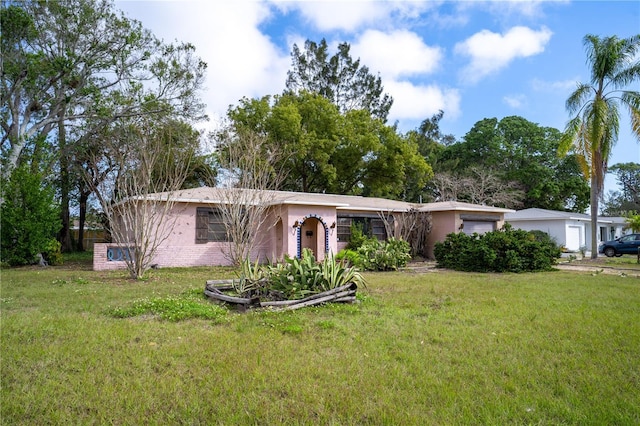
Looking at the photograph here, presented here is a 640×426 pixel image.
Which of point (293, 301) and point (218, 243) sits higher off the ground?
point (218, 243)

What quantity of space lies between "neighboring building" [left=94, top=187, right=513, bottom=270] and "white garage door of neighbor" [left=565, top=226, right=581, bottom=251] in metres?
8.73

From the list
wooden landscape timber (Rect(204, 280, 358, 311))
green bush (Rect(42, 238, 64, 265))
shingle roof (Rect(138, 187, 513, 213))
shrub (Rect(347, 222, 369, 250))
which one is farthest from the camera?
shrub (Rect(347, 222, 369, 250))

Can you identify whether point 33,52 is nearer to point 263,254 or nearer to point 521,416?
point 263,254

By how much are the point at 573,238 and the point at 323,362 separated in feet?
92.5

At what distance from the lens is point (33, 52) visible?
17219 mm

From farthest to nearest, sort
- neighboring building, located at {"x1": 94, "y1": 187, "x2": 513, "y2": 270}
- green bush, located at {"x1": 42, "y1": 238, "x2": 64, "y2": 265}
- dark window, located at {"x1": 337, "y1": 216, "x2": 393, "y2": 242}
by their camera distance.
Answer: dark window, located at {"x1": 337, "y1": 216, "x2": 393, "y2": 242} → neighboring building, located at {"x1": 94, "y1": 187, "x2": 513, "y2": 270} → green bush, located at {"x1": 42, "y1": 238, "x2": 64, "y2": 265}

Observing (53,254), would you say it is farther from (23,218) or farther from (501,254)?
(501,254)

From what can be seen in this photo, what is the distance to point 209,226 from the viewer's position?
16.6 meters

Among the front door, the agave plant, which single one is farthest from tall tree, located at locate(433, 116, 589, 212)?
the agave plant

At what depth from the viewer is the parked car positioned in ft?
76.0

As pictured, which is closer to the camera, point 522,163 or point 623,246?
point 623,246

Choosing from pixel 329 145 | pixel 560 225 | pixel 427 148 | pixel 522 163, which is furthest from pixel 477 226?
pixel 522 163

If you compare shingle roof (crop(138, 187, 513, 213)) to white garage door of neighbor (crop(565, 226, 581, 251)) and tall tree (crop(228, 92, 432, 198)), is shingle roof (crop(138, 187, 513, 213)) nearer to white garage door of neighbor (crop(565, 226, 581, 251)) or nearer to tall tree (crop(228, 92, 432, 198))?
tall tree (crop(228, 92, 432, 198))

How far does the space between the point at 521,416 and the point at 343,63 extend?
112 ft
